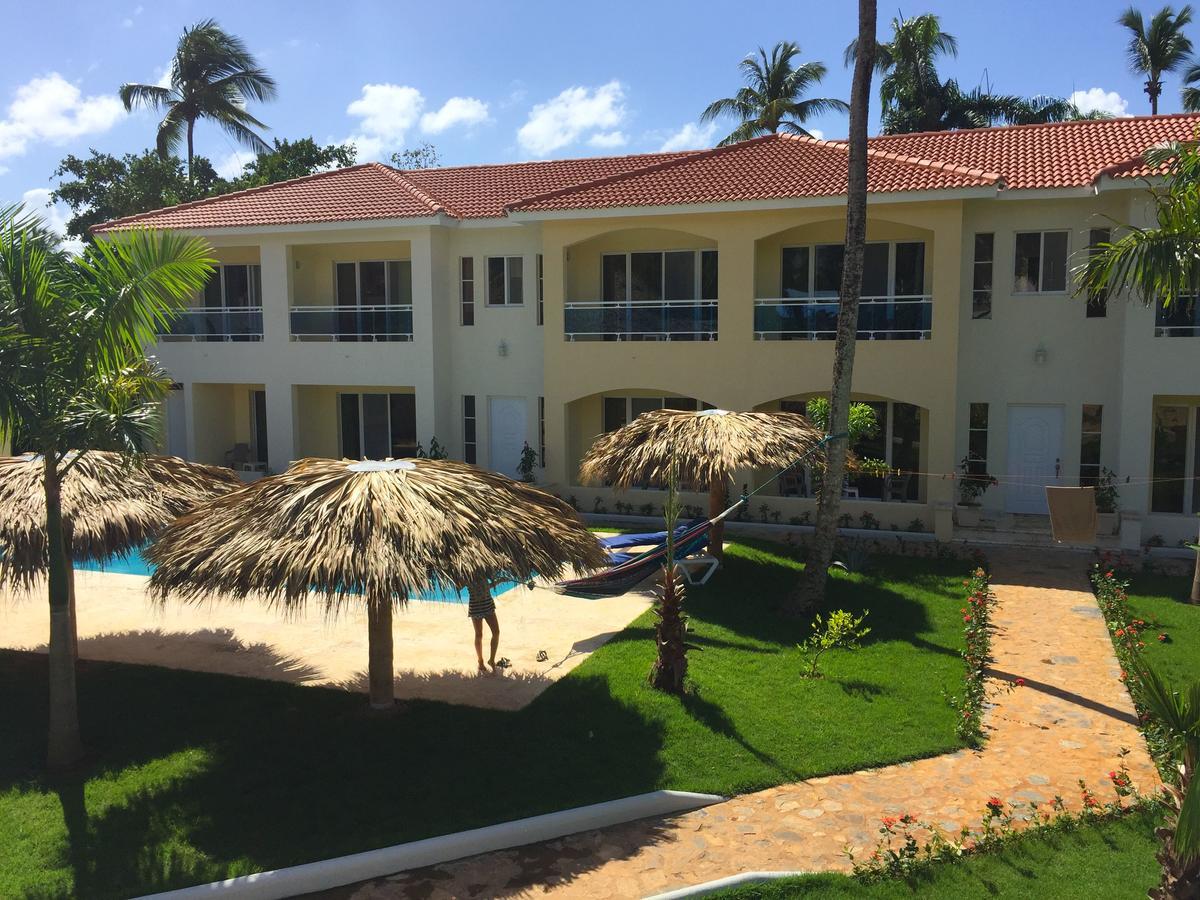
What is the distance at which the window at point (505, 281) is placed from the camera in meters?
22.0

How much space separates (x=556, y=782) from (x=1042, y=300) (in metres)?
14.3

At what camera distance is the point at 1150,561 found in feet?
53.0

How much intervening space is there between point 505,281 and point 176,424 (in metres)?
9.68

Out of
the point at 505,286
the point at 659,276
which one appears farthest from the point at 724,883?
the point at 505,286

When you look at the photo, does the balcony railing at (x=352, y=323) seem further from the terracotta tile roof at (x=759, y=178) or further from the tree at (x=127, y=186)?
the tree at (x=127, y=186)

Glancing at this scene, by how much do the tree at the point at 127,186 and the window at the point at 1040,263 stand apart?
3056 centimetres

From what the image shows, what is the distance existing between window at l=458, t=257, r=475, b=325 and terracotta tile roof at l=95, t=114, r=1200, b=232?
1160 millimetres

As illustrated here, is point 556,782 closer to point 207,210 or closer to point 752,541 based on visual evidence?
point 752,541

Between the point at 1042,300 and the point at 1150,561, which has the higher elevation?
the point at 1042,300

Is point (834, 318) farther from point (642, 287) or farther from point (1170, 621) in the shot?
point (1170, 621)

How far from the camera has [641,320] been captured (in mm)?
20375

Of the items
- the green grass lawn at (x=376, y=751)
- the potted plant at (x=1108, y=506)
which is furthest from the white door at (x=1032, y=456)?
the green grass lawn at (x=376, y=751)

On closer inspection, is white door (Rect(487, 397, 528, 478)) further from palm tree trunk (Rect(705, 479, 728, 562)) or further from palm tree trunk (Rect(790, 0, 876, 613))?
palm tree trunk (Rect(790, 0, 876, 613))

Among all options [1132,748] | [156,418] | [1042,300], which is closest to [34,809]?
[156,418]
